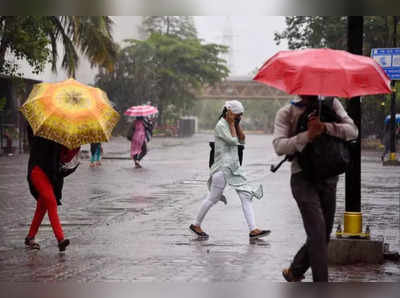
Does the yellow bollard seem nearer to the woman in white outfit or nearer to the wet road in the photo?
the wet road

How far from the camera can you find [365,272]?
26.5 feet

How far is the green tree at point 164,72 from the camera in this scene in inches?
2260

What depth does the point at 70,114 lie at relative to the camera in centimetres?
870

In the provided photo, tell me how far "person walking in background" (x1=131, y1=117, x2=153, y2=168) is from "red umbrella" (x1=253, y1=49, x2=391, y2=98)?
18.8m

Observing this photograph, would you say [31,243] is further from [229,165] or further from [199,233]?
[229,165]

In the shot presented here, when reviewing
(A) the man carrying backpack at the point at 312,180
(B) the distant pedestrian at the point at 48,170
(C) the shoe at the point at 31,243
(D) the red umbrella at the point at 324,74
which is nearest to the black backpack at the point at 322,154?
(A) the man carrying backpack at the point at 312,180

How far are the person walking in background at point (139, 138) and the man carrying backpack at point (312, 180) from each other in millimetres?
18644

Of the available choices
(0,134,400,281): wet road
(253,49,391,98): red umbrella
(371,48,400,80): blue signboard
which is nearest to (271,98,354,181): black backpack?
(253,49,391,98): red umbrella

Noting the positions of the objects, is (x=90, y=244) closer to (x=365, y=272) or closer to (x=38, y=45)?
(x=365, y=272)

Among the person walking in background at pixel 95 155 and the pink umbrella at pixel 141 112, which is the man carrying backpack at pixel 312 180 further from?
the person walking in background at pixel 95 155

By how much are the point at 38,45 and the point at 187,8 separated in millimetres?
15308

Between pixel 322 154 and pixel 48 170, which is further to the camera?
pixel 48 170

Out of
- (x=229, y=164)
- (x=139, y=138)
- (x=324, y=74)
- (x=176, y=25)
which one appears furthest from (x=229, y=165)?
(x=176, y=25)

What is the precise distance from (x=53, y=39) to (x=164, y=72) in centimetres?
3965
